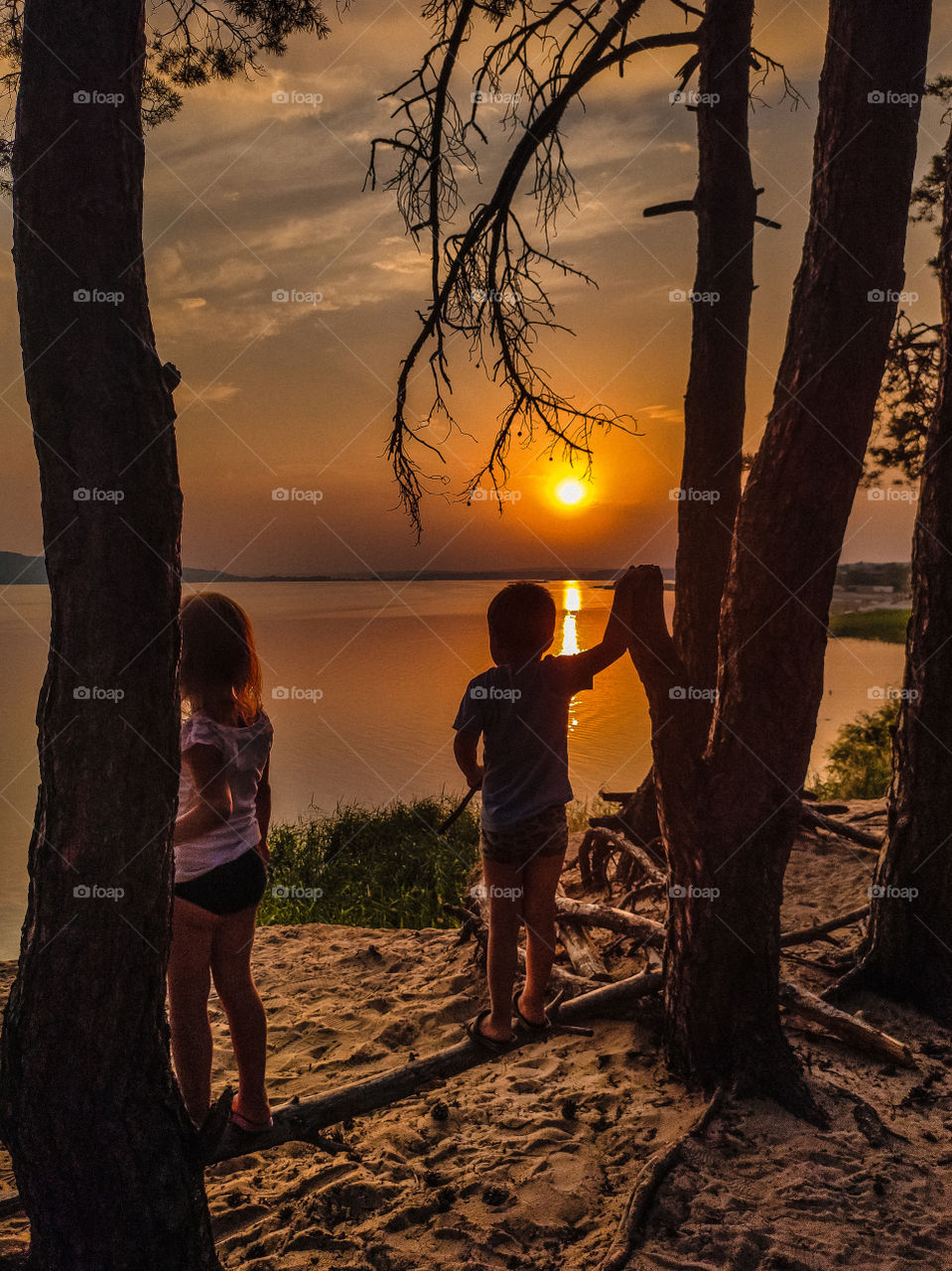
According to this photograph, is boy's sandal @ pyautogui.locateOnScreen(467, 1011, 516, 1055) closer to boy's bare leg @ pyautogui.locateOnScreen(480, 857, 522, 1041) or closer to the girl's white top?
boy's bare leg @ pyautogui.locateOnScreen(480, 857, 522, 1041)

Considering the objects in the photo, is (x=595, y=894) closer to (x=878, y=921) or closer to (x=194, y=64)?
(x=878, y=921)

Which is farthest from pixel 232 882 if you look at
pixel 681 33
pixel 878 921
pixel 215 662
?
pixel 681 33

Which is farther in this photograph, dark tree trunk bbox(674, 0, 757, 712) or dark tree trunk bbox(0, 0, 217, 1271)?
dark tree trunk bbox(674, 0, 757, 712)

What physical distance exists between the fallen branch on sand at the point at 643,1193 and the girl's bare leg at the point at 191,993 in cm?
136

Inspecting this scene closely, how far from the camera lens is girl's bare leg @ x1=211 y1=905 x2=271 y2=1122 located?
279 cm

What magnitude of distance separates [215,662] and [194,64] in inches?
144

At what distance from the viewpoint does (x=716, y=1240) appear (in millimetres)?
2574

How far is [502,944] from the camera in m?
3.31

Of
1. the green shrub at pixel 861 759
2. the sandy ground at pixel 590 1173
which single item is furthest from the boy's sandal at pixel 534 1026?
the green shrub at pixel 861 759
